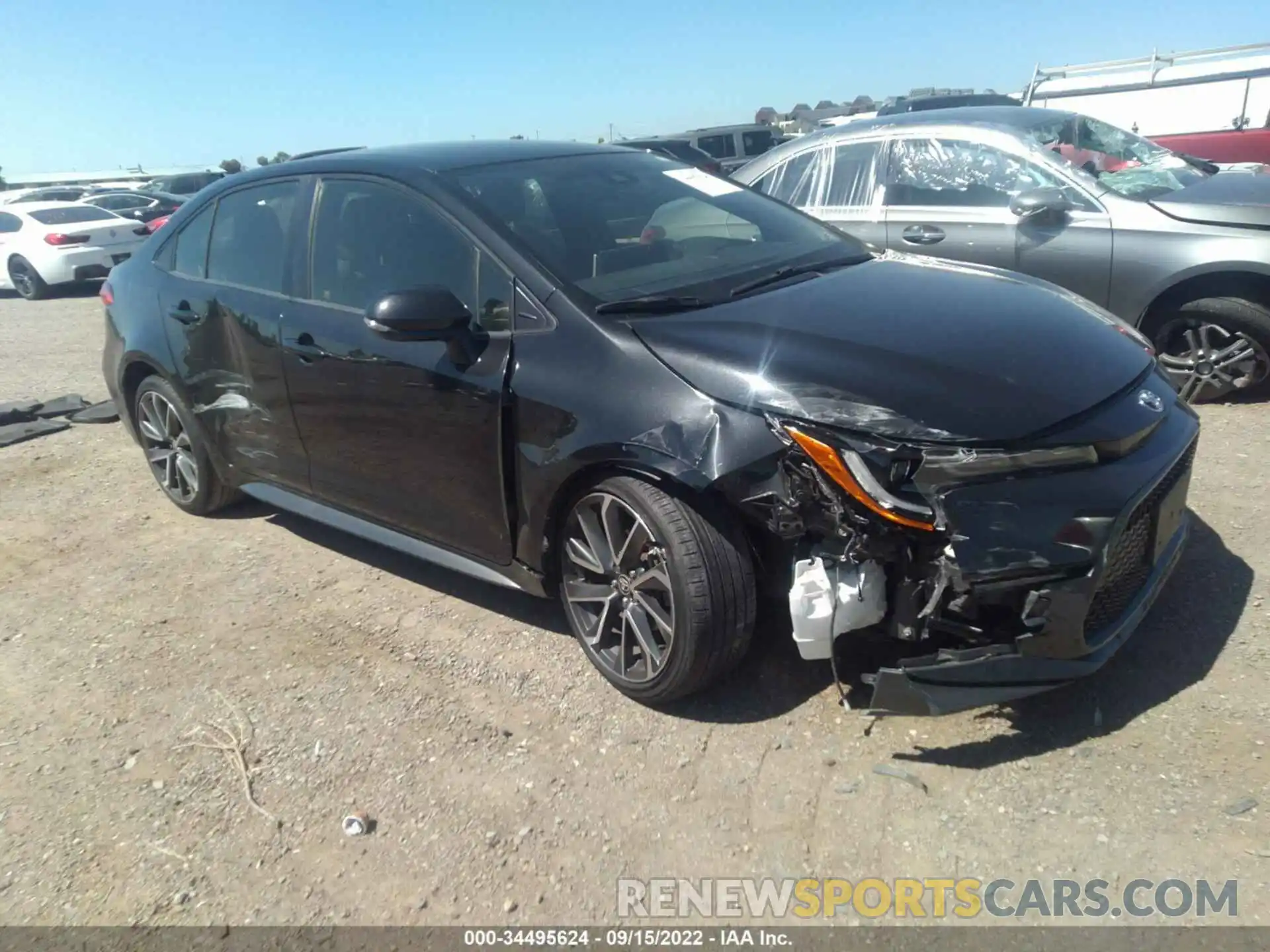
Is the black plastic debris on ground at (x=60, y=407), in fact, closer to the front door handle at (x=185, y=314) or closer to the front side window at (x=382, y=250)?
the front door handle at (x=185, y=314)

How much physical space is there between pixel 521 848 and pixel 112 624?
2398 mm

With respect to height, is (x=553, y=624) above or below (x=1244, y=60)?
below

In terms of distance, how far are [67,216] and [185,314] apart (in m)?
12.6

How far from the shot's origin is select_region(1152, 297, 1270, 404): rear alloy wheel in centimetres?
512

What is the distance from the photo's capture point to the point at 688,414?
2.82m

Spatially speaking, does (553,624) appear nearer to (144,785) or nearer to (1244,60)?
(144,785)

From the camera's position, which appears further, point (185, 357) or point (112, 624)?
point (185, 357)

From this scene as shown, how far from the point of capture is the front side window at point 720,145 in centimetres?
1994

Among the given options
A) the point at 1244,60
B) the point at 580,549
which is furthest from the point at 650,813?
the point at 1244,60

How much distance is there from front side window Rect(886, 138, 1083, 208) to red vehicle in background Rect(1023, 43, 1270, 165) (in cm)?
745

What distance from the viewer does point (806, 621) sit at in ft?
9.07

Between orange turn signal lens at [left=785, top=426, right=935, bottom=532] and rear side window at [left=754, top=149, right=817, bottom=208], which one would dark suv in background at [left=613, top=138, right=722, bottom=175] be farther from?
orange turn signal lens at [left=785, top=426, right=935, bottom=532]

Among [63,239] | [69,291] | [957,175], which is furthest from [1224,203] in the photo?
[69,291]

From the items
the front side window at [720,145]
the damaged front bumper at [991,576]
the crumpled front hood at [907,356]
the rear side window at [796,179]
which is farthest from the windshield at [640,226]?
the front side window at [720,145]
